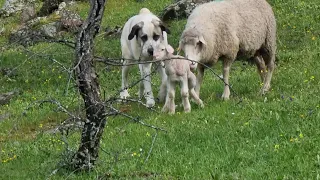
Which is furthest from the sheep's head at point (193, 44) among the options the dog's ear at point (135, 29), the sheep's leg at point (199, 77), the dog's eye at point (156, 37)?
the dog's ear at point (135, 29)

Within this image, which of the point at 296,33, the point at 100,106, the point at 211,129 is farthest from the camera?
the point at 296,33

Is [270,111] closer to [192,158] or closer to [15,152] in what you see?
[192,158]

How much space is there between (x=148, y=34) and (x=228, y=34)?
160cm

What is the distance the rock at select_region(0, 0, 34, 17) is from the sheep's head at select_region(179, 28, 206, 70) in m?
23.2

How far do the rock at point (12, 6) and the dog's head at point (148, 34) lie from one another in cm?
2205

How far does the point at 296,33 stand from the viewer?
60.5ft

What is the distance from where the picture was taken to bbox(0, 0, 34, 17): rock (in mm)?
33281

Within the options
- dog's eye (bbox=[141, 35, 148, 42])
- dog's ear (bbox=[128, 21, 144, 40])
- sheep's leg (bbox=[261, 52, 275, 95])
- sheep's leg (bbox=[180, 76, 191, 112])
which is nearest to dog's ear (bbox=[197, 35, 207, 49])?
sheep's leg (bbox=[180, 76, 191, 112])

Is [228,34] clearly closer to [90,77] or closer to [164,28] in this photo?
[164,28]

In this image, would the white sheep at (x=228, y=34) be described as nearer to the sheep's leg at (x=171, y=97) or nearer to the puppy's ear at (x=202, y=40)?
the puppy's ear at (x=202, y=40)

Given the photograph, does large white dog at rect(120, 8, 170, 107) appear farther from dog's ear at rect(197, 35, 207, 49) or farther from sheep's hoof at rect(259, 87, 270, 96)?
sheep's hoof at rect(259, 87, 270, 96)

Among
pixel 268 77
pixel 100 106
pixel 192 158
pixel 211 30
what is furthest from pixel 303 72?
pixel 100 106

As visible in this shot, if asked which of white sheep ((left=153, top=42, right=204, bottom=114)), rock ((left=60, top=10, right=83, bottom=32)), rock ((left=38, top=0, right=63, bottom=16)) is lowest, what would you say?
rock ((left=38, top=0, right=63, bottom=16))

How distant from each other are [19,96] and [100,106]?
31.0ft
